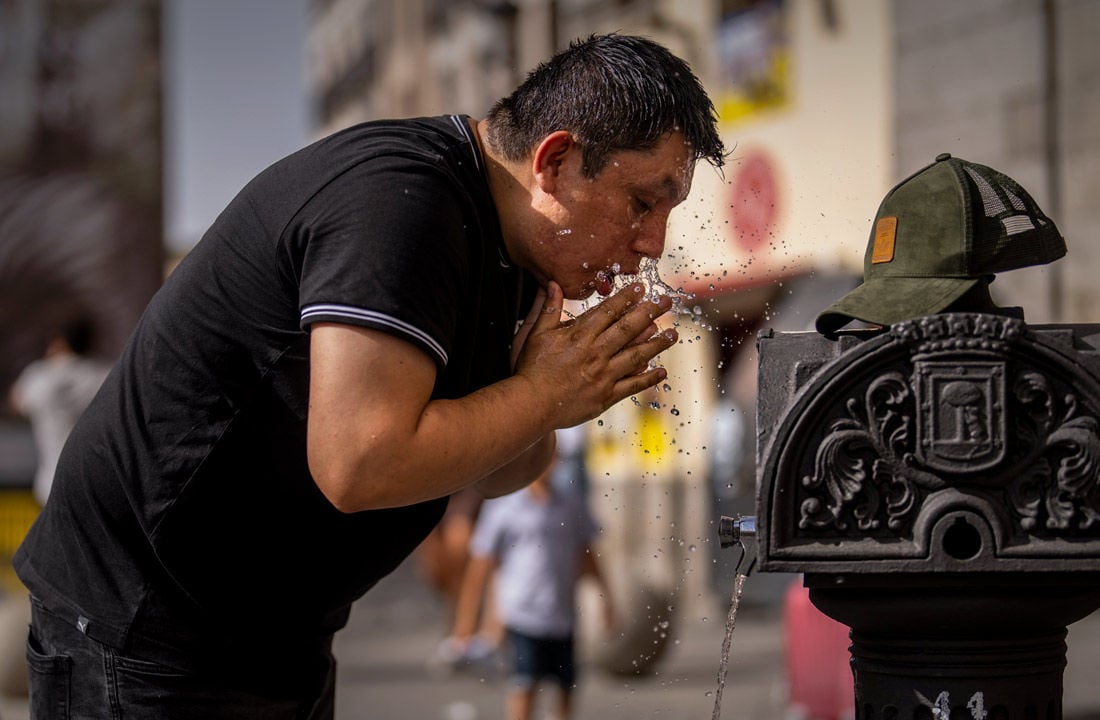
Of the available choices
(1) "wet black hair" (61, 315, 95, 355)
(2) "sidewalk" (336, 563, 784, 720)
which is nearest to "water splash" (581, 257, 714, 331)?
(2) "sidewalk" (336, 563, 784, 720)

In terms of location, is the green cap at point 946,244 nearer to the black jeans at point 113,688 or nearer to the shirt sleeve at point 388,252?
the shirt sleeve at point 388,252

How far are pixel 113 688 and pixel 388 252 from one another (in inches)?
31.7

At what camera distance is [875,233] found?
223cm

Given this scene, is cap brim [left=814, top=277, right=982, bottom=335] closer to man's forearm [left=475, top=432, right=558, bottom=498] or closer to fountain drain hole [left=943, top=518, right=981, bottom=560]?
fountain drain hole [left=943, top=518, right=981, bottom=560]

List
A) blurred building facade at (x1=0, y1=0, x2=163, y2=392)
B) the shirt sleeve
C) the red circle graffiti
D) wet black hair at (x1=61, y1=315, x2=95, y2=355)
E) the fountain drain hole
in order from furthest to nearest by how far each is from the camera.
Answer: the red circle graffiti
blurred building facade at (x1=0, y1=0, x2=163, y2=392)
wet black hair at (x1=61, y1=315, x2=95, y2=355)
the fountain drain hole
the shirt sleeve

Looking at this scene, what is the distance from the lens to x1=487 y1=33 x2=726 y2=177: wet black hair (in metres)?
2.08

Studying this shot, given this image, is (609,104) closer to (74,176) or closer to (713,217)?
(713,217)

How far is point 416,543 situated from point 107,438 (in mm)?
505

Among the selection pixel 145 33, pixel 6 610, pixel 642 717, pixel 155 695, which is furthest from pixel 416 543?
pixel 145 33

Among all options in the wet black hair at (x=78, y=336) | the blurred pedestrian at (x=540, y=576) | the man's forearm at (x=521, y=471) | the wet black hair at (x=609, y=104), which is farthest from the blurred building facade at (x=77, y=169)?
the wet black hair at (x=609, y=104)

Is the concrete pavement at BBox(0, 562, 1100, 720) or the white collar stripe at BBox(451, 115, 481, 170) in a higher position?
the white collar stripe at BBox(451, 115, 481, 170)

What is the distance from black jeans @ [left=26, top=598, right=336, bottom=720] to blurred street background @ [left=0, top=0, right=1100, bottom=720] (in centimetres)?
485

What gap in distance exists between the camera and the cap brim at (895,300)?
6.74ft

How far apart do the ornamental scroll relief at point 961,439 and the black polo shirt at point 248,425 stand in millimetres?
577
